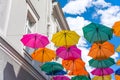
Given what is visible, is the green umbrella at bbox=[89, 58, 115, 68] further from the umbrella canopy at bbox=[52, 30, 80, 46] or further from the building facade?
the building facade

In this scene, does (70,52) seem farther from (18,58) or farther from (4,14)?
(4,14)

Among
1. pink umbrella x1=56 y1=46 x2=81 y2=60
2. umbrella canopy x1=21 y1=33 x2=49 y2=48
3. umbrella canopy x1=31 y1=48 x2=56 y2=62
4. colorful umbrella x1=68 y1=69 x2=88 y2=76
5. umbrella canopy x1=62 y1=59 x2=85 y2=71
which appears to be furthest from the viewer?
colorful umbrella x1=68 y1=69 x2=88 y2=76

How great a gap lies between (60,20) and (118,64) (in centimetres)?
948

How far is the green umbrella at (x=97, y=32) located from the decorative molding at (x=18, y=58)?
259cm

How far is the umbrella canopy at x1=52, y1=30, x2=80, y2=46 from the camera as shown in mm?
9539

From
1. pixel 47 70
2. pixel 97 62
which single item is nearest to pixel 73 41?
pixel 97 62

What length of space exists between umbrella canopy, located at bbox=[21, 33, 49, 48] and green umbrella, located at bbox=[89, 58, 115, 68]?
6.96 ft

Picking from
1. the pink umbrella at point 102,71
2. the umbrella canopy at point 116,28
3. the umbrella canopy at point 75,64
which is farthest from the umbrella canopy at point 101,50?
the pink umbrella at point 102,71

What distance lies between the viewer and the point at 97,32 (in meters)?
9.40

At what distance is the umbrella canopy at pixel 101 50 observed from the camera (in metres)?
9.98

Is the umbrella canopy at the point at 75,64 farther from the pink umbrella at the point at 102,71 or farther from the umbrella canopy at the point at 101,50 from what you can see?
the umbrella canopy at the point at 101,50

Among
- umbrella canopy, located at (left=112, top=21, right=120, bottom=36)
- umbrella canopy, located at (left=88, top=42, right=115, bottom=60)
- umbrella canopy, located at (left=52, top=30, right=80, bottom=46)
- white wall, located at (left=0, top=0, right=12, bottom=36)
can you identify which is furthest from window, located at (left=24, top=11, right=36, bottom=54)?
umbrella canopy, located at (left=112, top=21, right=120, bottom=36)

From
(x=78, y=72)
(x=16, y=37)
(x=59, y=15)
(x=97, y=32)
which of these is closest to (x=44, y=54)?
(x=16, y=37)

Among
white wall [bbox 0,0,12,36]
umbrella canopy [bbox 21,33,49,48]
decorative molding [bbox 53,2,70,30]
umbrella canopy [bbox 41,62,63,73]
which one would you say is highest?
white wall [bbox 0,0,12,36]
